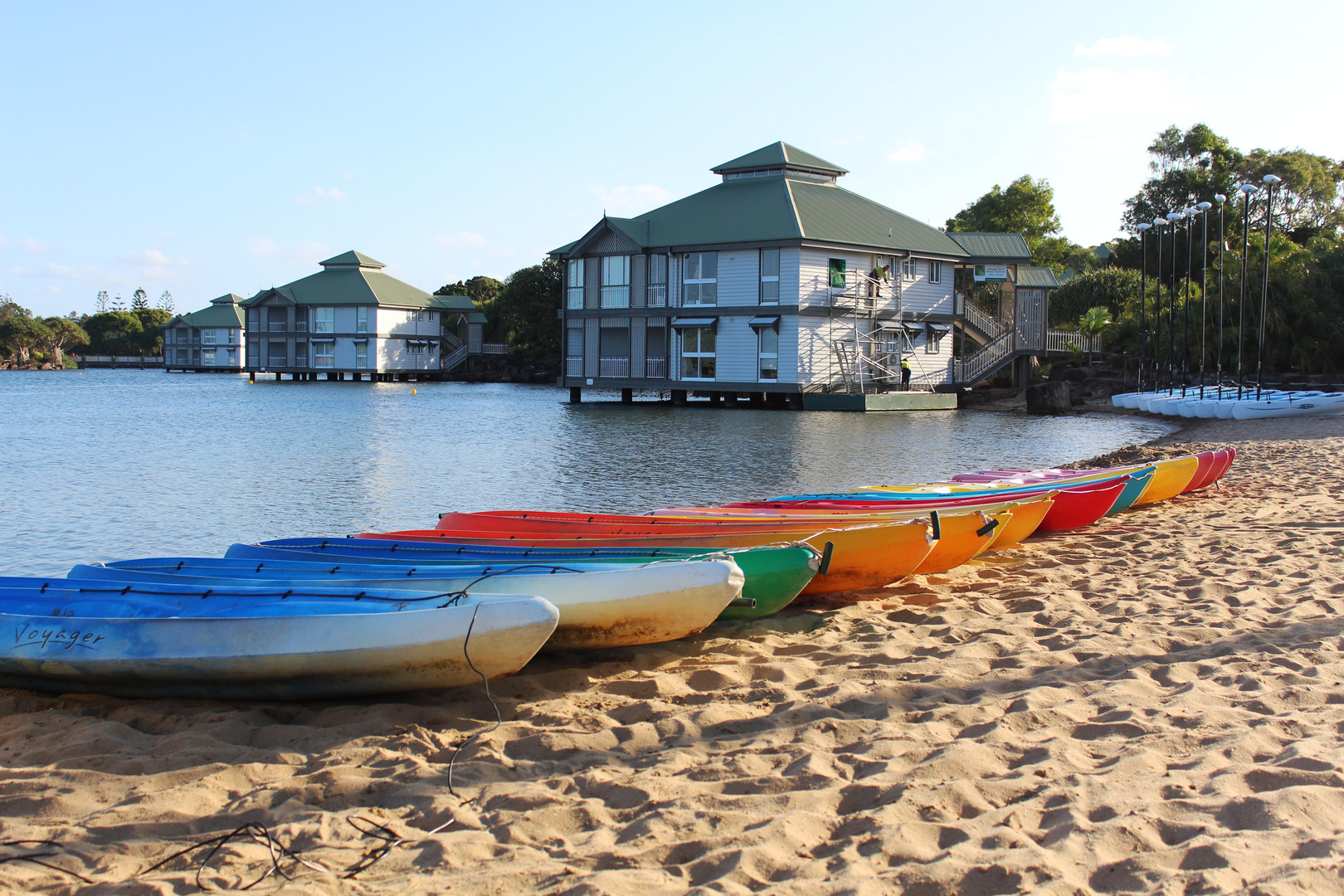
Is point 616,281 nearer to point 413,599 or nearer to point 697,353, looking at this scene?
point 697,353

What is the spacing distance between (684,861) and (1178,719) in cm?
255

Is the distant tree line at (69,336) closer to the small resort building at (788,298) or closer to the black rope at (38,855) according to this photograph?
the small resort building at (788,298)

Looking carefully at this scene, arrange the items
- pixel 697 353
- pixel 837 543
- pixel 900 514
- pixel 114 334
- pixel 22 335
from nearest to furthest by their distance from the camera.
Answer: pixel 837 543 → pixel 900 514 → pixel 697 353 → pixel 22 335 → pixel 114 334

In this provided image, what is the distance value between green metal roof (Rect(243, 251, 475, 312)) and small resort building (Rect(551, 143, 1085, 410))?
1328 inches

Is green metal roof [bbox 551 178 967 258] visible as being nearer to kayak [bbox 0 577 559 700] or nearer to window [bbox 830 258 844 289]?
window [bbox 830 258 844 289]

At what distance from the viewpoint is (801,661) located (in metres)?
5.96

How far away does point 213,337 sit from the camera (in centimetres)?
10281

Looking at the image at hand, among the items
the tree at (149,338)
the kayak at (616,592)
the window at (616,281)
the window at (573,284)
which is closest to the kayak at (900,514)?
the kayak at (616,592)

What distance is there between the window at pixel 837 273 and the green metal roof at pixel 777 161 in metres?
5.88

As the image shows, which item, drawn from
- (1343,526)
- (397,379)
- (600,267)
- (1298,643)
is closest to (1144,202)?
(600,267)

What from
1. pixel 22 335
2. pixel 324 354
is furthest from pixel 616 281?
pixel 22 335

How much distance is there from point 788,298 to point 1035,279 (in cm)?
1424

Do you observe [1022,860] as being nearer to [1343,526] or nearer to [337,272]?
[1343,526]

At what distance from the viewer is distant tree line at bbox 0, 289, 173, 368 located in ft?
352
